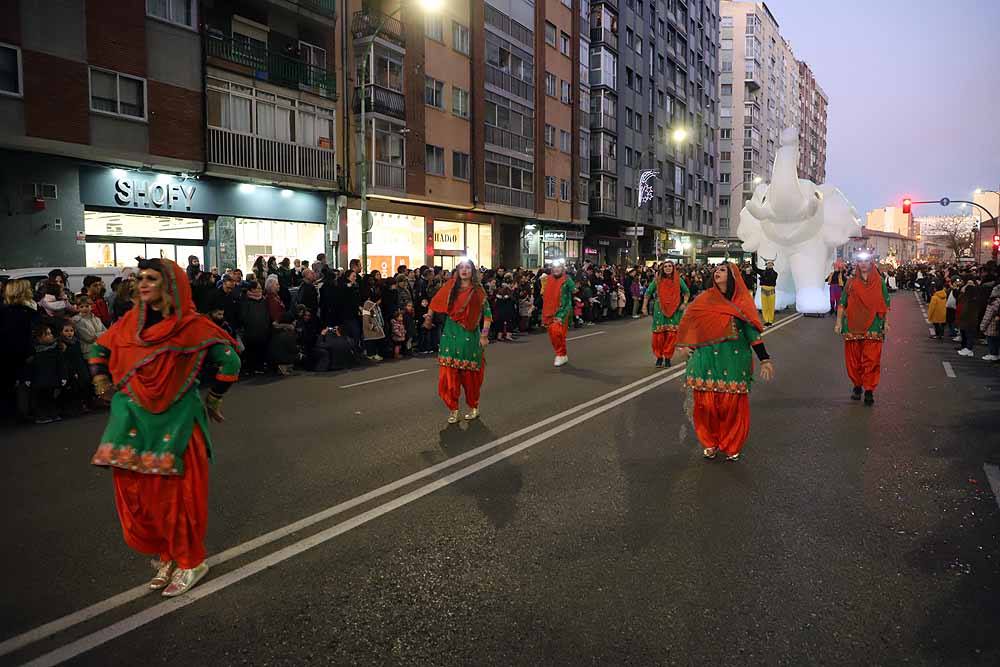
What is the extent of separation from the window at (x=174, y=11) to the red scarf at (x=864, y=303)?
18.2 metres

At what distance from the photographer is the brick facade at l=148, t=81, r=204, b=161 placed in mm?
20016

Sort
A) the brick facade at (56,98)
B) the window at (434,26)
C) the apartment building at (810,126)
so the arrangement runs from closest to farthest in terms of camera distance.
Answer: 1. the brick facade at (56,98)
2. the window at (434,26)
3. the apartment building at (810,126)

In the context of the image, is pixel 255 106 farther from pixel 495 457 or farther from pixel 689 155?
pixel 689 155

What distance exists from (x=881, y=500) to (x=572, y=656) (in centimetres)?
344

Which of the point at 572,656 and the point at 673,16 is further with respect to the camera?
the point at 673,16

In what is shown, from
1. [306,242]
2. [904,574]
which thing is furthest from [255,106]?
[904,574]

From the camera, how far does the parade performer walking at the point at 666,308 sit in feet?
44.0

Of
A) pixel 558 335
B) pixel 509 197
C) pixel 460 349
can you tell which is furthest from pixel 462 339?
pixel 509 197

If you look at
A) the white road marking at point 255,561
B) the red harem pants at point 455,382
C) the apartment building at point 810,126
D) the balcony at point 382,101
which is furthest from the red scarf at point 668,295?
the apartment building at point 810,126

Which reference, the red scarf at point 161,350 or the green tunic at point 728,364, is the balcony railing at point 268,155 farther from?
the red scarf at point 161,350

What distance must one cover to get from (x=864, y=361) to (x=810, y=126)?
138m

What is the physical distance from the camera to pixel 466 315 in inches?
337

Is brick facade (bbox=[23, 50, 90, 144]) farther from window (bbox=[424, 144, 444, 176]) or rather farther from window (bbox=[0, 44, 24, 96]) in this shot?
window (bbox=[424, 144, 444, 176])

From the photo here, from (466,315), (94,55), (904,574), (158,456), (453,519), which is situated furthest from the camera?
(94,55)
